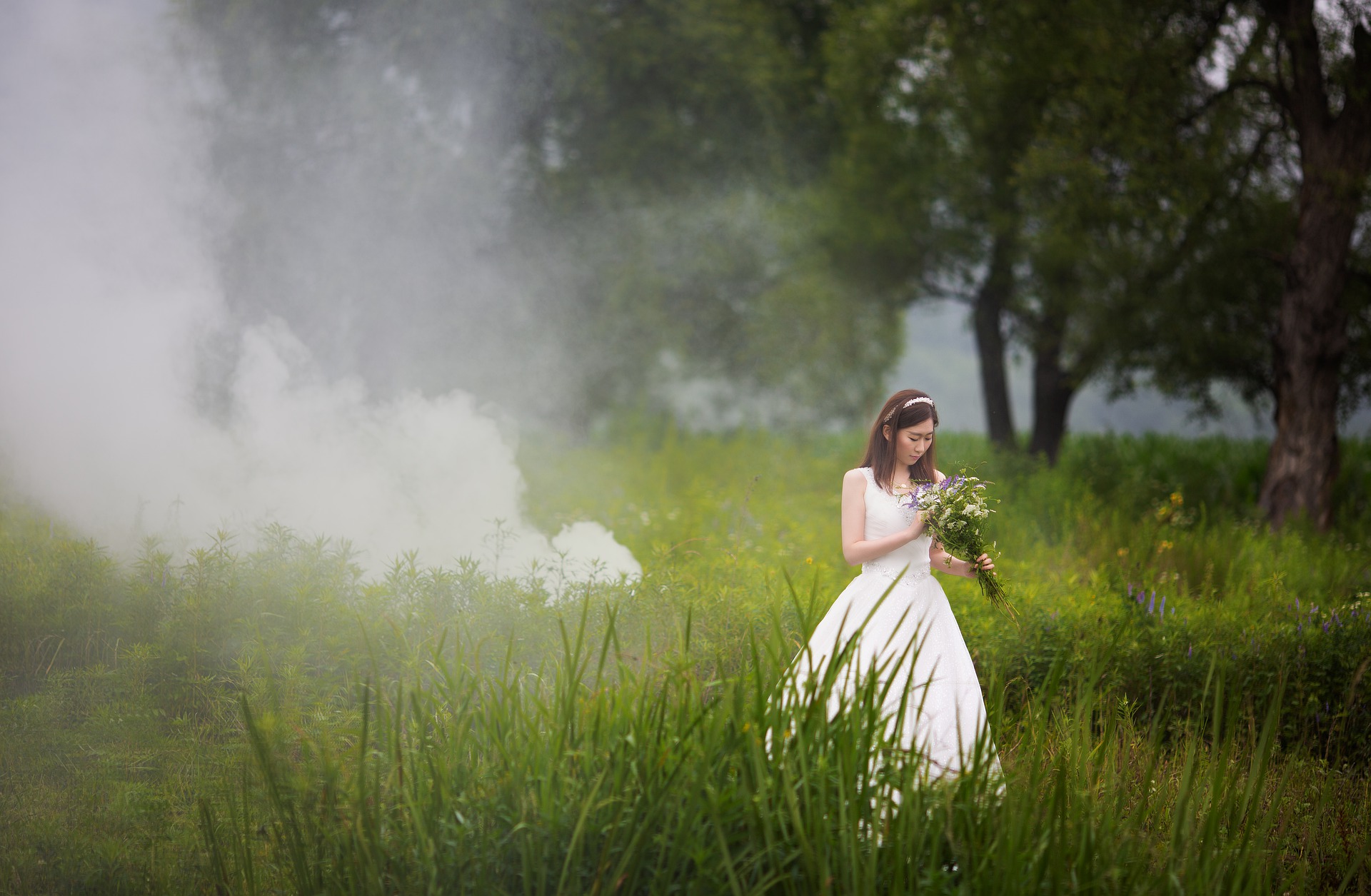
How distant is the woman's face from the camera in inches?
168

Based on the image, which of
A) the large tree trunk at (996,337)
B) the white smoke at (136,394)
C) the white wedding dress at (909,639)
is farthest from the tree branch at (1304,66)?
the white wedding dress at (909,639)

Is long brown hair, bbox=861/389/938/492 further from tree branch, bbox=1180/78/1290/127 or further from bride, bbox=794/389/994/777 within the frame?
tree branch, bbox=1180/78/1290/127

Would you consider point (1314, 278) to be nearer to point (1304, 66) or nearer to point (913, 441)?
point (1304, 66)

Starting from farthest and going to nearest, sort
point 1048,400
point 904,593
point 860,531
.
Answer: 1. point 1048,400
2. point 860,531
3. point 904,593

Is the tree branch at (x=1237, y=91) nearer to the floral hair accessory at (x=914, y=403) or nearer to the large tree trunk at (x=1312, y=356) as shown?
the large tree trunk at (x=1312, y=356)

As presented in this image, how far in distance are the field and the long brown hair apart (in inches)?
23.7

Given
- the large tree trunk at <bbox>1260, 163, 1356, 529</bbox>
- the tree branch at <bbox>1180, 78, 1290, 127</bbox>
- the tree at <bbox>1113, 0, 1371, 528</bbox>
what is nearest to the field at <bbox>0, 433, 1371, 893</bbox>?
the large tree trunk at <bbox>1260, 163, 1356, 529</bbox>

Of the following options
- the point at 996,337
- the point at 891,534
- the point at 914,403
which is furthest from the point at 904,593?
the point at 996,337

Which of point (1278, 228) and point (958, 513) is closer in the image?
point (958, 513)

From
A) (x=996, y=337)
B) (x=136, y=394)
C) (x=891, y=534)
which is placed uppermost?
(x=996, y=337)

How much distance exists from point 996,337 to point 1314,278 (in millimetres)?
4876

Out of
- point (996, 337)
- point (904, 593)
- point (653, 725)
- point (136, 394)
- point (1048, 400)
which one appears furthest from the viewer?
point (996, 337)

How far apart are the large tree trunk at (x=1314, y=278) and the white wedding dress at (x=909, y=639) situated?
24.1 ft

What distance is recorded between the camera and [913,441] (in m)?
4.30
